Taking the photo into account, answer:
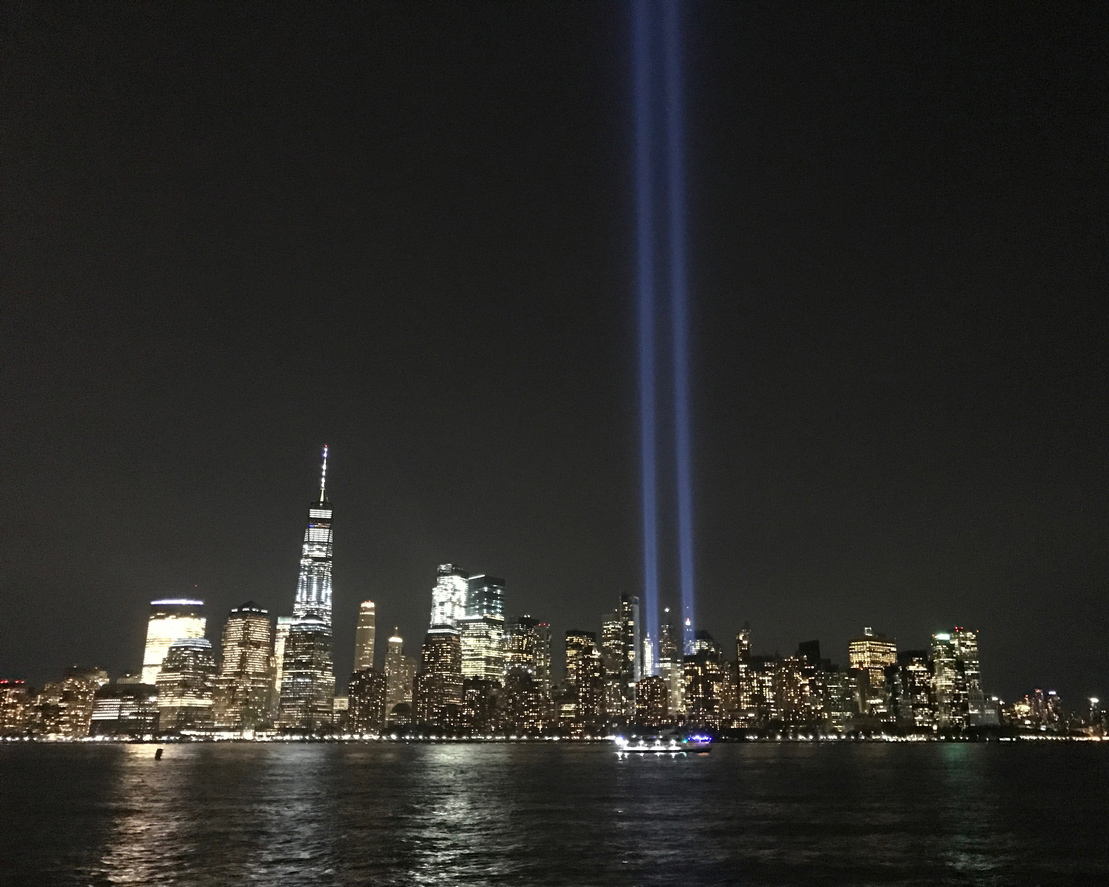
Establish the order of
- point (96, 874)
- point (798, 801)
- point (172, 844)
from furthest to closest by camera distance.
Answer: point (798, 801) < point (172, 844) < point (96, 874)

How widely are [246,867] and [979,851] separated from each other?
1799 inches

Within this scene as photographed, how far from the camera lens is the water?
1981 inches

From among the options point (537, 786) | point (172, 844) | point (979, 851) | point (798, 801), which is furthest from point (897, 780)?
point (172, 844)

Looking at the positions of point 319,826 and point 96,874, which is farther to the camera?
point 319,826

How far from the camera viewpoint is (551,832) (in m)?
67.6

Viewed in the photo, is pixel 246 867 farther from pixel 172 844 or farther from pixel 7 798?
pixel 7 798

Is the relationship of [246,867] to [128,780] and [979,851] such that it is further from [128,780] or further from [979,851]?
[128,780]

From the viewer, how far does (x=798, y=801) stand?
309 feet

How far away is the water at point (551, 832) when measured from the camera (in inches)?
1981

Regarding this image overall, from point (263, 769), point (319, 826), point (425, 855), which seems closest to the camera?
point (425, 855)

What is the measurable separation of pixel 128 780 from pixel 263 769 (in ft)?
111

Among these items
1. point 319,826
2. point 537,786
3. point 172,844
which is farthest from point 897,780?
point 172,844

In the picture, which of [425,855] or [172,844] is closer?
[425,855]

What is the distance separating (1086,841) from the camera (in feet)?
215
